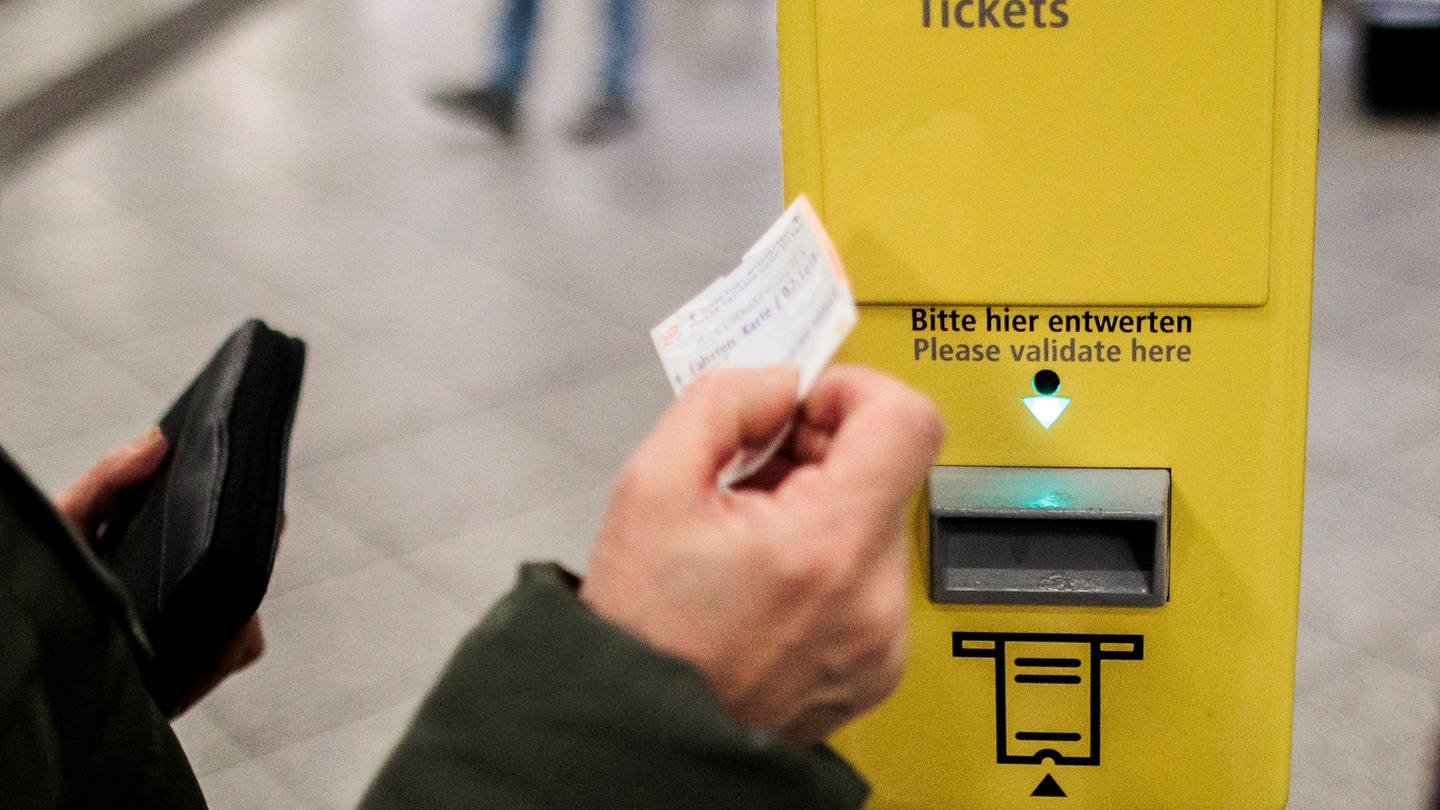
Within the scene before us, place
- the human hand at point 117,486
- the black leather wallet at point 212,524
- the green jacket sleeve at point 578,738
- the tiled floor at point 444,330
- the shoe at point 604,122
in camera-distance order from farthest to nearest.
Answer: the shoe at point 604,122 < the tiled floor at point 444,330 < the human hand at point 117,486 < the black leather wallet at point 212,524 < the green jacket sleeve at point 578,738

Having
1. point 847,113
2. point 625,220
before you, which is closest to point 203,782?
point 847,113

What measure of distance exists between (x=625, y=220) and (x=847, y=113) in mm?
3113

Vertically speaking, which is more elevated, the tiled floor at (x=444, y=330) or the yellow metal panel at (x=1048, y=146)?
the yellow metal panel at (x=1048, y=146)

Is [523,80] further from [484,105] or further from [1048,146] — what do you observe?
[1048,146]

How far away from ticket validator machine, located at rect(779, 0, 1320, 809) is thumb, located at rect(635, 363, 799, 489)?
515 millimetres

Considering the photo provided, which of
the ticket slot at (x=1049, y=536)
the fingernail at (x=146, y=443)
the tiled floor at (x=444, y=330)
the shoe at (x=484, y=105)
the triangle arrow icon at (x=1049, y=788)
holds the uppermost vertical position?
the fingernail at (x=146, y=443)

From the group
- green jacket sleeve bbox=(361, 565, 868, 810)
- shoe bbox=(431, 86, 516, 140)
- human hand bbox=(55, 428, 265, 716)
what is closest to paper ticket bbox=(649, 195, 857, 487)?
green jacket sleeve bbox=(361, 565, 868, 810)

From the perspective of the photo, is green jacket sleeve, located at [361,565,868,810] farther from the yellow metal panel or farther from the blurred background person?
the blurred background person

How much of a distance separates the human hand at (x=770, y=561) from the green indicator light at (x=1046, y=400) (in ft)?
1.94

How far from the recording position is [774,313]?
3.23 feet

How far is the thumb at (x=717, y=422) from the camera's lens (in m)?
0.79

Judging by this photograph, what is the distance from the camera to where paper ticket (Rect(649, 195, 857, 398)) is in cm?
95

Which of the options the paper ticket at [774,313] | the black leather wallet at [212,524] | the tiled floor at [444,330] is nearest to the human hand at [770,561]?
the paper ticket at [774,313]

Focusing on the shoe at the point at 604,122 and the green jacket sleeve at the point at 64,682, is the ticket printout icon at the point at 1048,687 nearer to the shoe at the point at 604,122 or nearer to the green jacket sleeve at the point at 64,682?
the green jacket sleeve at the point at 64,682
